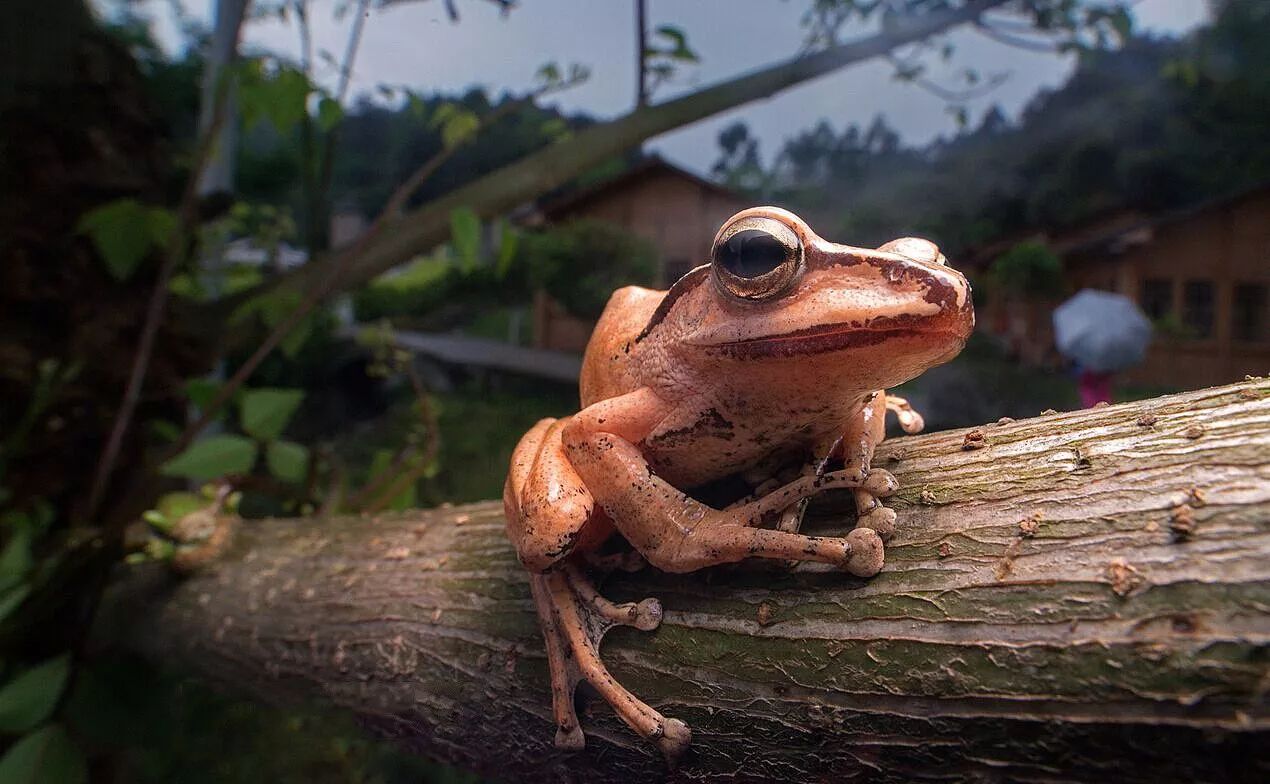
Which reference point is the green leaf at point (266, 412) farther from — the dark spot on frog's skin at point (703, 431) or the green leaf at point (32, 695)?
the dark spot on frog's skin at point (703, 431)

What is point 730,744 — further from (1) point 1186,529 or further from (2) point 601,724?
(1) point 1186,529

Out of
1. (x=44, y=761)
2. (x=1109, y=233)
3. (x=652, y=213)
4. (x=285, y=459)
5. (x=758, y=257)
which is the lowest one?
(x=44, y=761)

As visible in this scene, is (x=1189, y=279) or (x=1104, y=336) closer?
(x=1104, y=336)

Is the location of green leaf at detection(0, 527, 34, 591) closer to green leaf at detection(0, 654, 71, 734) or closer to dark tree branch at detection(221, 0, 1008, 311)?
green leaf at detection(0, 654, 71, 734)

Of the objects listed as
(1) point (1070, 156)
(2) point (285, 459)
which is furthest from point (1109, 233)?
(2) point (285, 459)

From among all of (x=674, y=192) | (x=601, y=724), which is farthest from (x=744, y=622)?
(x=674, y=192)

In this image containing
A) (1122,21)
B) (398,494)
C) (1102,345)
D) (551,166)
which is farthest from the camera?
(551,166)

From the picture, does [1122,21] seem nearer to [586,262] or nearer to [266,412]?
[586,262]
